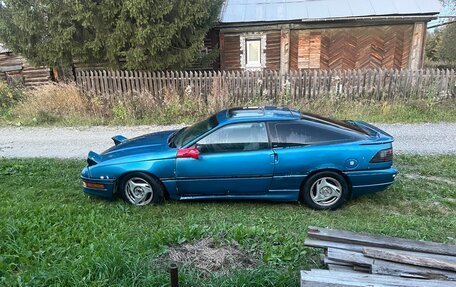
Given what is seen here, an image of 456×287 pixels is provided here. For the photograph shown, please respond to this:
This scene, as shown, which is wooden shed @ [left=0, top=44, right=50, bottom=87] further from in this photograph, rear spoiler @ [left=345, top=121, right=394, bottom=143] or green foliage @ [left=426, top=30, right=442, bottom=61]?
green foliage @ [left=426, top=30, right=442, bottom=61]

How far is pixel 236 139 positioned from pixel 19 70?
14210 mm

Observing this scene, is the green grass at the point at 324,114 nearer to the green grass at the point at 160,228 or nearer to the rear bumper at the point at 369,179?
the green grass at the point at 160,228

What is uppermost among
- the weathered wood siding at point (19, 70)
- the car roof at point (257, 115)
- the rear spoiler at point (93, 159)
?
the weathered wood siding at point (19, 70)

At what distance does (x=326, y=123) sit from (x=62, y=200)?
4.10 metres

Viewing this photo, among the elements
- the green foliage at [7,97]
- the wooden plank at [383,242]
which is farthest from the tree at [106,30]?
the wooden plank at [383,242]

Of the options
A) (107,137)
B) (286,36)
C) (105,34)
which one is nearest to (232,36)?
(286,36)

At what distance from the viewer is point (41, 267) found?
3.29m

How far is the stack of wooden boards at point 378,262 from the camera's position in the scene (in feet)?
8.61

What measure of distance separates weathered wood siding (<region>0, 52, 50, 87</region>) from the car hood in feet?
Result: 38.5

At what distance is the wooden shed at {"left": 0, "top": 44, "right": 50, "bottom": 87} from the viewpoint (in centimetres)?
1563

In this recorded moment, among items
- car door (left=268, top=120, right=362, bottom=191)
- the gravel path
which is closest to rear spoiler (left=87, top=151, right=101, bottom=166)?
car door (left=268, top=120, right=362, bottom=191)

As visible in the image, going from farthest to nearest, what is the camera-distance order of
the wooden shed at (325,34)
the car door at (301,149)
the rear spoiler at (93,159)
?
the wooden shed at (325,34) → the rear spoiler at (93,159) → the car door at (301,149)

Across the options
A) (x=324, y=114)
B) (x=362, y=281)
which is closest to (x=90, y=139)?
(x=324, y=114)

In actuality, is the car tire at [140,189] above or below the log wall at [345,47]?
below
